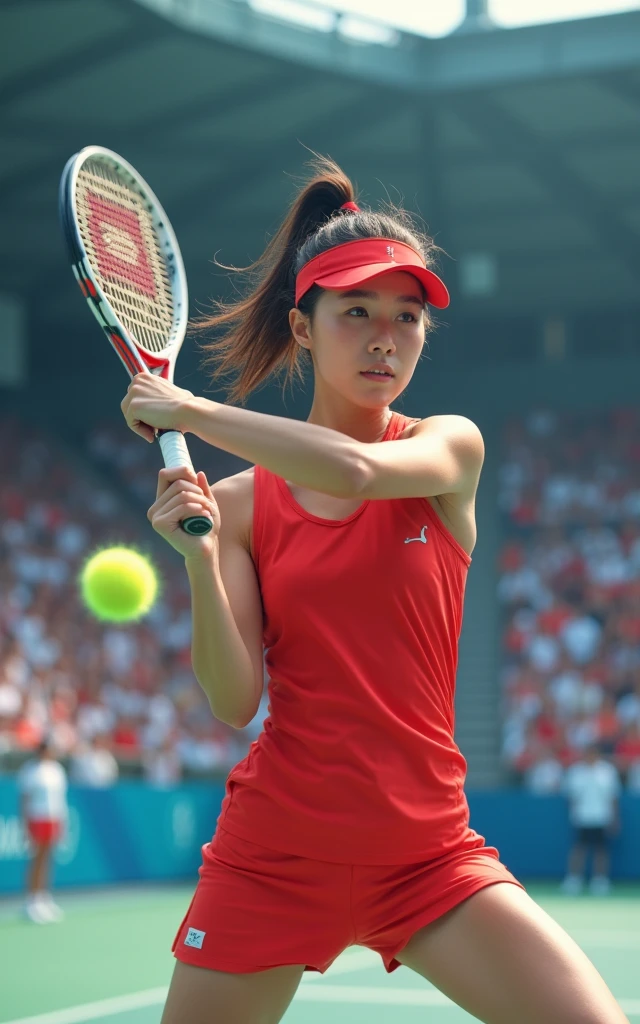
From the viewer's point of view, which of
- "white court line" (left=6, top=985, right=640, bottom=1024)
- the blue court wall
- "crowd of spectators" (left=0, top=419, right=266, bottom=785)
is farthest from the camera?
"crowd of spectators" (left=0, top=419, right=266, bottom=785)

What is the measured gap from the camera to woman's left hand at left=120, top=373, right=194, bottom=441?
254 centimetres

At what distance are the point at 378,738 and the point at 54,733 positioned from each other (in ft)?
35.5

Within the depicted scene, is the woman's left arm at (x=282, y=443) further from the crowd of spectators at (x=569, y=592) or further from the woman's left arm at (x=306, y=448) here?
the crowd of spectators at (x=569, y=592)

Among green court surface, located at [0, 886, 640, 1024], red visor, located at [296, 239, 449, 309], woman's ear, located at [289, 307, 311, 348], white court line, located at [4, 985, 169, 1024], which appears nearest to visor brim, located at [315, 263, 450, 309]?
red visor, located at [296, 239, 449, 309]

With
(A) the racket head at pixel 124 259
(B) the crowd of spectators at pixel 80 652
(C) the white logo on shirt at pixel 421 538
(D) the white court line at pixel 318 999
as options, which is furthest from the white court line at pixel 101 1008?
(B) the crowd of spectators at pixel 80 652

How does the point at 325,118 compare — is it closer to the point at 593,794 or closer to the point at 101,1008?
the point at 593,794

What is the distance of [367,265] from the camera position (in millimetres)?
2674

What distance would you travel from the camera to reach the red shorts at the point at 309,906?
258 cm

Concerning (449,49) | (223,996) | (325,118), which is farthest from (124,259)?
(325,118)

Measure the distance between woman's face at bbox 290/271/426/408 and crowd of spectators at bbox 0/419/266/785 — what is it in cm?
960

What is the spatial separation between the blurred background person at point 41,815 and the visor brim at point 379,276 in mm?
8563

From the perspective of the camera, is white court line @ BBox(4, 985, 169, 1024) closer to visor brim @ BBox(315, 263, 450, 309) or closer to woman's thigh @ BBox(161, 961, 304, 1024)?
woman's thigh @ BBox(161, 961, 304, 1024)

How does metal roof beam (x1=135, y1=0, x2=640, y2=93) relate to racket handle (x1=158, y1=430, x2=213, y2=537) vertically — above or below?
above

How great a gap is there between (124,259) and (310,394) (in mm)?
15096
